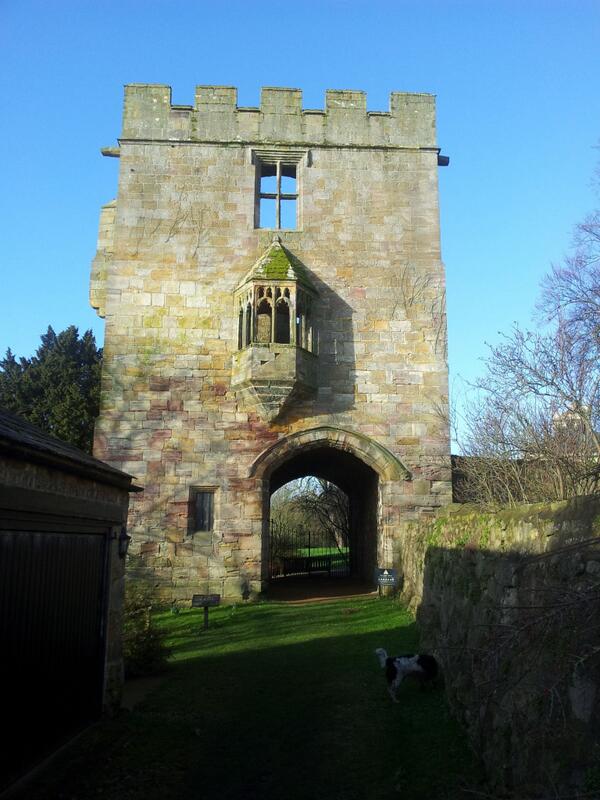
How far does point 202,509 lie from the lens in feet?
49.4

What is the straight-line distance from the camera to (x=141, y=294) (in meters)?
15.7

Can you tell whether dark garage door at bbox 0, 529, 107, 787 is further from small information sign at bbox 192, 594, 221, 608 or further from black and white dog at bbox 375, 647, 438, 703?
small information sign at bbox 192, 594, 221, 608

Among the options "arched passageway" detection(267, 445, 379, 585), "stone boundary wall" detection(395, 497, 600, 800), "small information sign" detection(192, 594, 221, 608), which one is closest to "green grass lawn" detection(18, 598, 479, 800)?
"stone boundary wall" detection(395, 497, 600, 800)

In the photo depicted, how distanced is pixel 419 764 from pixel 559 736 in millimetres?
2244

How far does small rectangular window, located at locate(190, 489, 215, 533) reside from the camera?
15001mm

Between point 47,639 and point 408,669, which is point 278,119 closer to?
point 408,669

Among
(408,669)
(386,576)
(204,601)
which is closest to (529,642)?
(408,669)

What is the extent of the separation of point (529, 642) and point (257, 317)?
12.7 m

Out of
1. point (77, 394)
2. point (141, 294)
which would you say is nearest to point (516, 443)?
point (141, 294)

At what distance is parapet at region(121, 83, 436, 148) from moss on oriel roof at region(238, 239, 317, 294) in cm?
299

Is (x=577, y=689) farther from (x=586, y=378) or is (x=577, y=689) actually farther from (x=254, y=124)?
(x=254, y=124)

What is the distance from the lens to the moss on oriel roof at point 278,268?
15000 millimetres

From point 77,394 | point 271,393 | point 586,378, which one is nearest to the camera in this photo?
point 586,378

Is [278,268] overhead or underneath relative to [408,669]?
overhead
